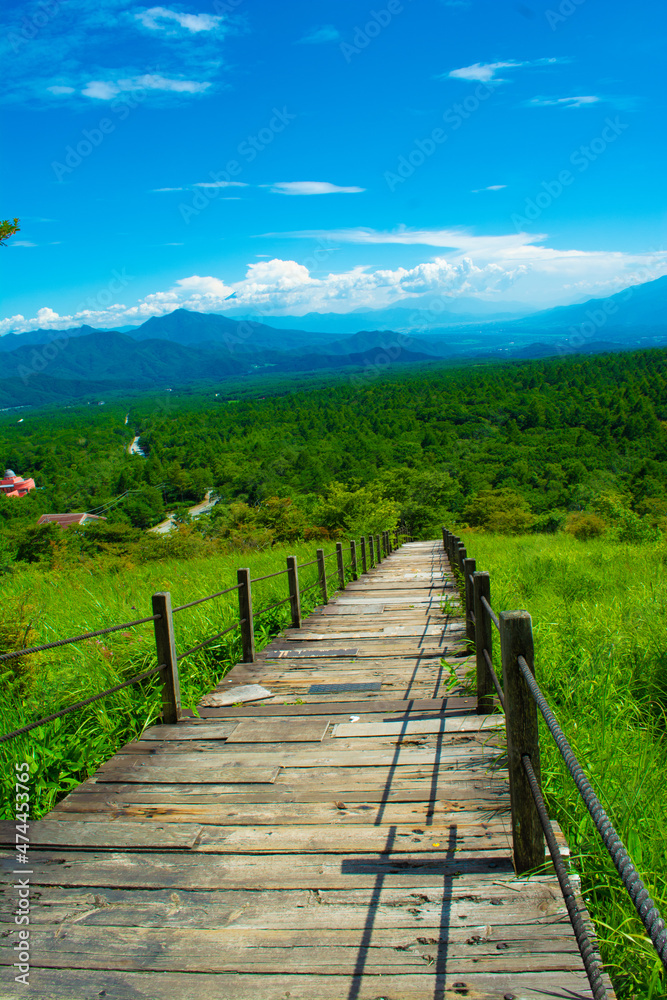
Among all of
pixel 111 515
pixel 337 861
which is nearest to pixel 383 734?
pixel 337 861

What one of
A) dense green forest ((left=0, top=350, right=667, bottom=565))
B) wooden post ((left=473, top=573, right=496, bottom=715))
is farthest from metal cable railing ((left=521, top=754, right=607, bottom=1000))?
dense green forest ((left=0, top=350, right=667, bottom=565))

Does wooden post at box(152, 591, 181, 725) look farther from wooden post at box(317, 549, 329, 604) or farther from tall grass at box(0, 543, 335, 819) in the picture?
wooden post at box(317, 549, 329, 604)

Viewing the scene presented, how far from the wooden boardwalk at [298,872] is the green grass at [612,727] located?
8.0 inches

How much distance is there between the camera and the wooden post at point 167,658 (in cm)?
394

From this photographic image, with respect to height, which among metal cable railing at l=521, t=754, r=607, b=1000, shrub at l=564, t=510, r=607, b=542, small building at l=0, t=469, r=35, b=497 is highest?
small building at l=0, t=469, r=35, b=497

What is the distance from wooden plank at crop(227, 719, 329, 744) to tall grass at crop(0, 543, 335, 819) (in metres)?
0.63

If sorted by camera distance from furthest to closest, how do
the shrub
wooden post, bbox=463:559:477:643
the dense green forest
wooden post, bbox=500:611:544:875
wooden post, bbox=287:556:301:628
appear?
the dense green forest → the shrub → wooden post, bbox=287:556:301:628 → wooden post, bbox=463:559:477:643 → wooden post, bbox=500:611:544:875

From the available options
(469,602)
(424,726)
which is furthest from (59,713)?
(469,602)

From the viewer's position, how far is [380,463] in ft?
231

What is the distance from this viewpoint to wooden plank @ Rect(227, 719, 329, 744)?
3582 millimetres

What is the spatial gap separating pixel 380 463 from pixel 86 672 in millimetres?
66759

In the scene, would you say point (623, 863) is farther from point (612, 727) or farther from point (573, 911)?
point (612, 727)

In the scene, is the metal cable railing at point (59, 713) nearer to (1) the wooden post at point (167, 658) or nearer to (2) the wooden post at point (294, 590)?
(1) the wooden post at point (167, 658)

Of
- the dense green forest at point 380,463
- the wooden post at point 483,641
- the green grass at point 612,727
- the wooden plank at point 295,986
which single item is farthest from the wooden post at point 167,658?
the dense green forest at point 380,463
